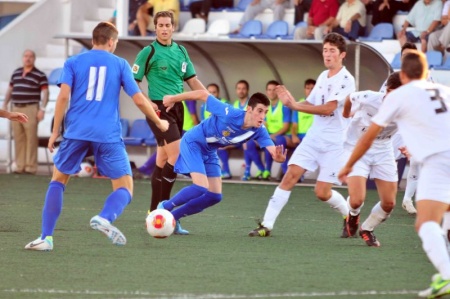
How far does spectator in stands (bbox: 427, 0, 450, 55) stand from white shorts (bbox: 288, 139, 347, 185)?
7.90 metres

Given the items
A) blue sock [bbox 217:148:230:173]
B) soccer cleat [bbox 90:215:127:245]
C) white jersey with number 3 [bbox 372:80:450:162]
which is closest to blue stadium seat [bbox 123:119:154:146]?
blue sock [bbox 217:148:230:173]

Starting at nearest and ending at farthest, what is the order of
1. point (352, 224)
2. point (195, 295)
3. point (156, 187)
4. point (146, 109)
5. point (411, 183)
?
point (195, 295), point (146, 109), point (352, 224), point (156, 187), point (411, 183)

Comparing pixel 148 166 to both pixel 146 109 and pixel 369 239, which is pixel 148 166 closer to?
pixel 369 239

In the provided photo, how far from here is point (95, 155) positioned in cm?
898

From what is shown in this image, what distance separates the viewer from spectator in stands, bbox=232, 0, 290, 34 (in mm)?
20328

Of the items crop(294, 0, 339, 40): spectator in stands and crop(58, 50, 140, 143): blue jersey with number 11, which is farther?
crop(294, 0, 339, 40): spectator in stands

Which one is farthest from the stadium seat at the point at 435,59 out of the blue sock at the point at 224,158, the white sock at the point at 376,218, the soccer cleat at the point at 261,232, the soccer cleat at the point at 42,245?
the soccer cleat at the point at 42,245

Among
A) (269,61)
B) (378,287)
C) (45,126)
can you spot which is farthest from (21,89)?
(378,287)

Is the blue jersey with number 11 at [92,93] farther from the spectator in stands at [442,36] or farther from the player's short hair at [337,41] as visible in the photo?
the spectator in stands at [442,36]

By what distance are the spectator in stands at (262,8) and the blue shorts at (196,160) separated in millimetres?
10203

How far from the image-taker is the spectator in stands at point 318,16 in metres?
18.7

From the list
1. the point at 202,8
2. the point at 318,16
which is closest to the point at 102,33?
the point at 318,16

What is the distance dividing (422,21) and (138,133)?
18.1ft

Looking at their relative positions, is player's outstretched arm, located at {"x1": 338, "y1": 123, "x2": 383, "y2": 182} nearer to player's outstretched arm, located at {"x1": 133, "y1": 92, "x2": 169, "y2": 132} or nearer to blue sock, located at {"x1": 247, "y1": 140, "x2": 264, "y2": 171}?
player's outstretched arm, located at {"x1": 133, "y1": 92, "x2": 169, "y2": 132}
